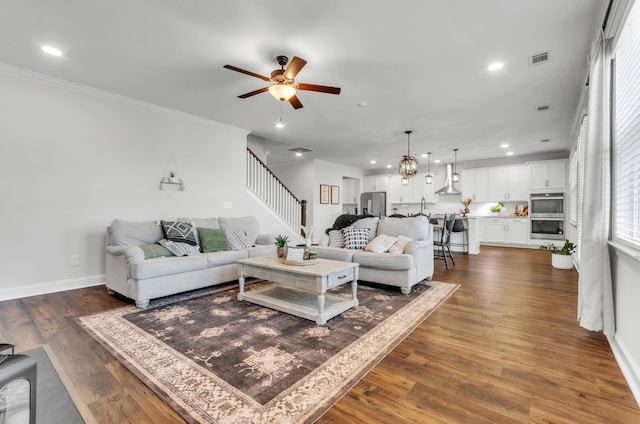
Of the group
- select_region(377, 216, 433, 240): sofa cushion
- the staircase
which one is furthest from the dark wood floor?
the staircase

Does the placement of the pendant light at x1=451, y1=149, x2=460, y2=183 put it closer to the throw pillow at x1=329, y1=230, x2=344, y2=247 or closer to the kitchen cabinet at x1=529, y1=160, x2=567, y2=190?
the kitchen cabinet at x1=529, y1=160, x2=567, y2=190

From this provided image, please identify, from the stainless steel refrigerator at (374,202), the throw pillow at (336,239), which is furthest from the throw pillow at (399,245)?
the stainless steel refrigerator at (374,202)

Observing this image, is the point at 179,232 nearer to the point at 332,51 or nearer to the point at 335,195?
the point at 332,51

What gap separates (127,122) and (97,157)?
69cm

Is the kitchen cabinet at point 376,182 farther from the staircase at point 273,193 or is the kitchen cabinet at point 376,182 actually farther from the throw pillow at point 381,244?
the throw pillow at point 381,244

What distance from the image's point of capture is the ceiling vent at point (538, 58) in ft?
10.2

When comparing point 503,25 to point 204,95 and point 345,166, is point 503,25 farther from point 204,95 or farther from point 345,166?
point 345,166

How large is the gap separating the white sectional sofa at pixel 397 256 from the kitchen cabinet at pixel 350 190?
6700mm

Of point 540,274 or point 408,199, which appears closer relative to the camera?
point 540,274

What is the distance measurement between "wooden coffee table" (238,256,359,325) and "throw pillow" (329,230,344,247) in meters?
1.26

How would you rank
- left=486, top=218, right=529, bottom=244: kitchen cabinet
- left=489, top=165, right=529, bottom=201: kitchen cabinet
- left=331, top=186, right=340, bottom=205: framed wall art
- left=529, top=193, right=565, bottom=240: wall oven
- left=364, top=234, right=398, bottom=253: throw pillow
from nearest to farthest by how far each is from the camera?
left=364, top=234, right=398, bottom=253: throw pillow → left=529, top=193, right=565, bottom=240: wall oven → left=486, top=218, right=529, bottom=244: kitchen cabinet → left=489, top=165, right=529, bottom=201: kitchen cabinet → left=331, top=186, right=340, bottom=205: framed wall art

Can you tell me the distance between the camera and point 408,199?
Result: 10.5 metres

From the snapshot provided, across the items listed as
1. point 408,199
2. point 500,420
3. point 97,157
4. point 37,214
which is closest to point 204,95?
point 97,157

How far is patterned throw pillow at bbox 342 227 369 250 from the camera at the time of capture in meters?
4.51
